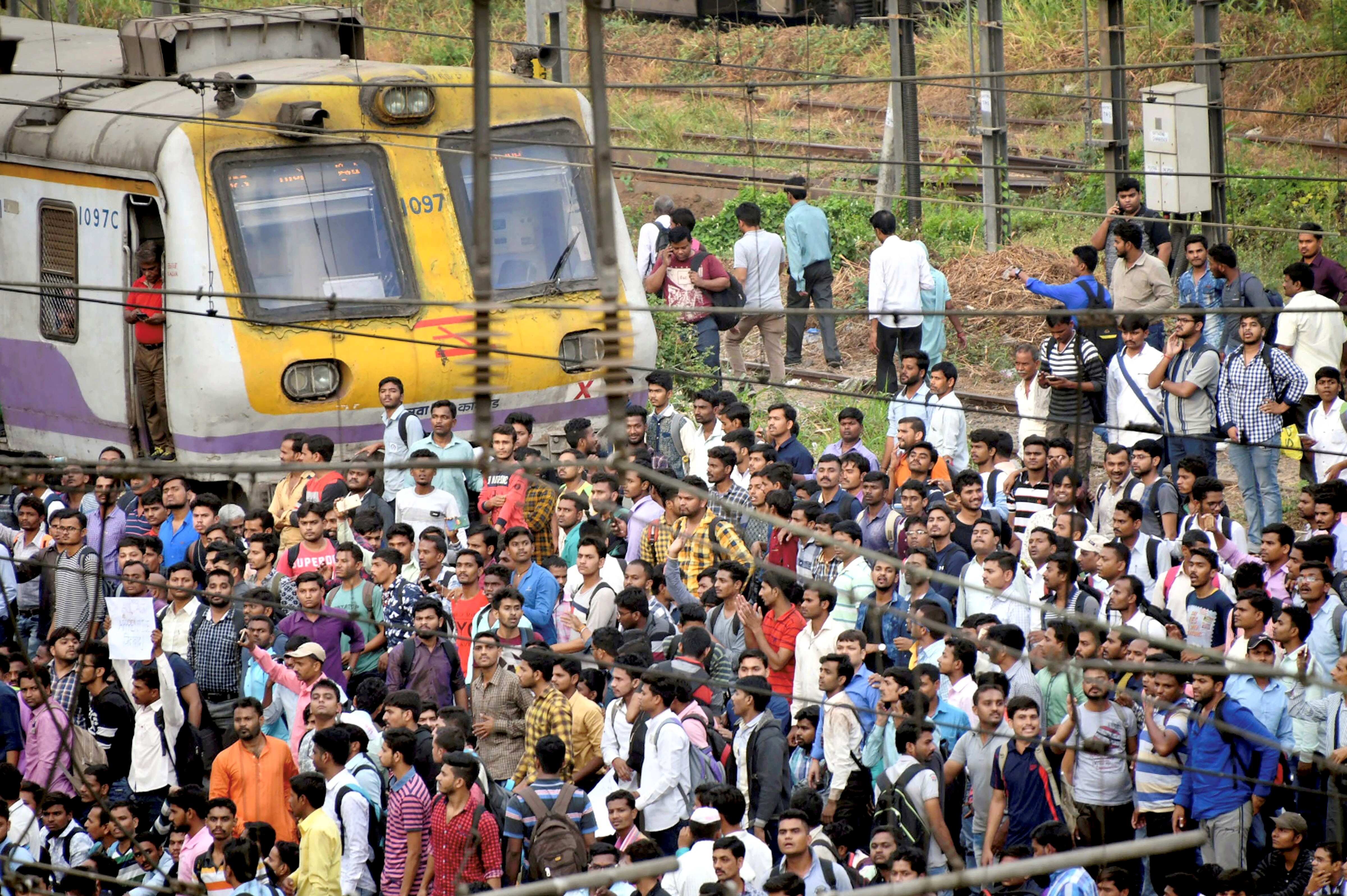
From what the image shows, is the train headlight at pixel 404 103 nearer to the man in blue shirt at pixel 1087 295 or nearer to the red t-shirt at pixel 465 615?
the red t-shirt at pixel 465 615

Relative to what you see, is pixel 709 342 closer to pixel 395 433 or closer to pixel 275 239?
pixel 395 433

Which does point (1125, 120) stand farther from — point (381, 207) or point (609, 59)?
point (609, 59)

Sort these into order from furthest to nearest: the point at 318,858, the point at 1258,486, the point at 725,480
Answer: the point at 725,480, the point at 1258,486, the point at 318,858

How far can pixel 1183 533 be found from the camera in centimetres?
955

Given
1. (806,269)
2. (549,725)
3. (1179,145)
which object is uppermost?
(1179,145)

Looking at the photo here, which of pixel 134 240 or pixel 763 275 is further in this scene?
pixel 763 275

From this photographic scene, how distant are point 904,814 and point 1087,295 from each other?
4963 millimetres

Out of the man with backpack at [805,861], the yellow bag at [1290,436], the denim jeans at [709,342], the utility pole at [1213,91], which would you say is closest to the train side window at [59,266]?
the denim jeans at [709,342]

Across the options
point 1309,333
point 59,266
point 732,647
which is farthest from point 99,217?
point 1309,333

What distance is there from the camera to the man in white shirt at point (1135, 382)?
11.1 metres

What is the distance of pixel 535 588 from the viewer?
9.97 metres

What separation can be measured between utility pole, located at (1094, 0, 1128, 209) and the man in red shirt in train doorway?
746 cm

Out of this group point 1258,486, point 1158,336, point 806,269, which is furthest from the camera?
point 806,269

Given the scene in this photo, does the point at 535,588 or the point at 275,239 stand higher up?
the point at 275,239
